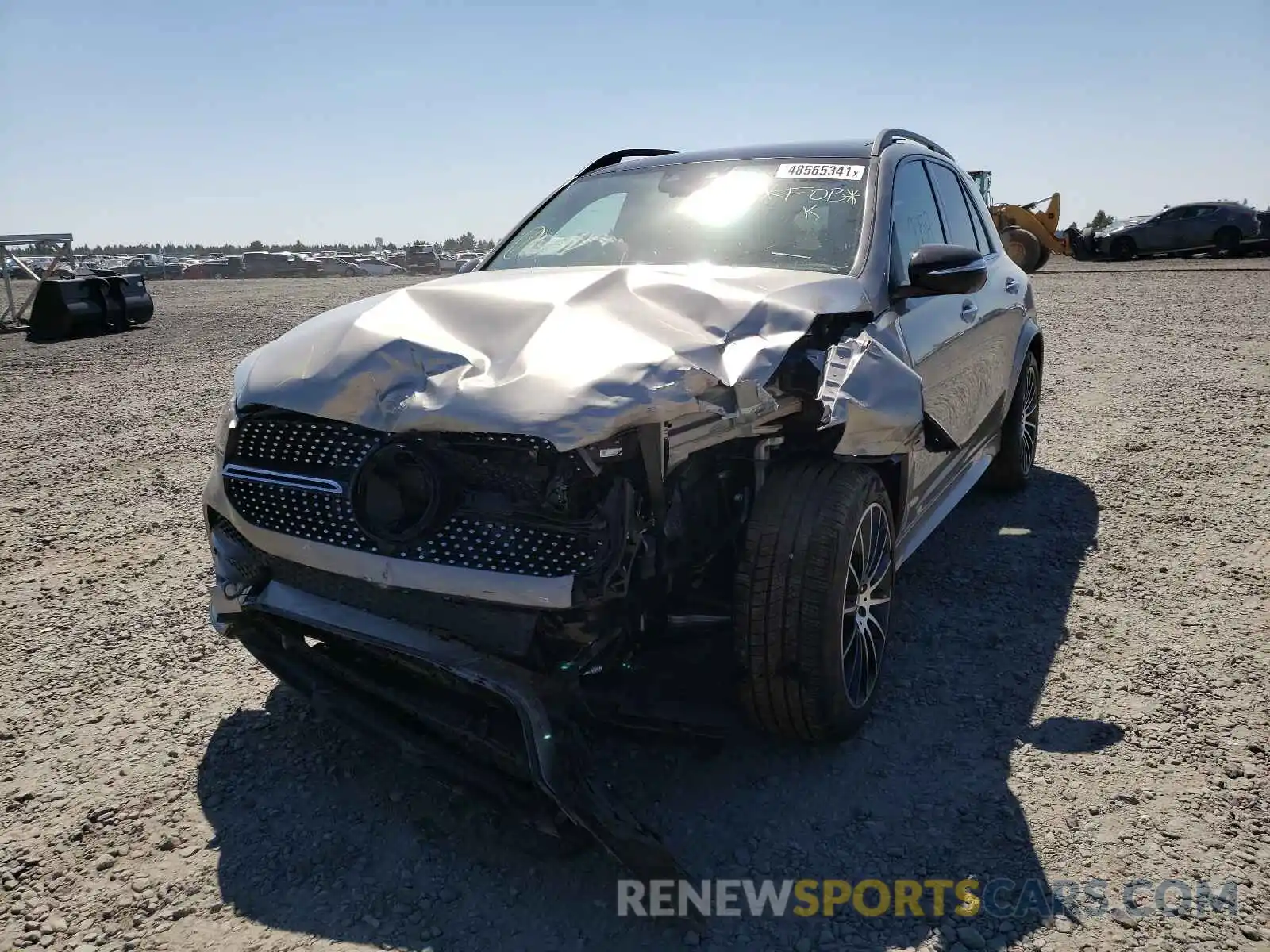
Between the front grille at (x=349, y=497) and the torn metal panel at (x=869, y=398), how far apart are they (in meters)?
0.81

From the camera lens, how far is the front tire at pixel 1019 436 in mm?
5152

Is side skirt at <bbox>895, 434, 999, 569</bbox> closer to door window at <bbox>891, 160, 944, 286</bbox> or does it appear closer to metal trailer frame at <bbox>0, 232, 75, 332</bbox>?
door window at <bbox>891, 160, 944, 286</bbox>

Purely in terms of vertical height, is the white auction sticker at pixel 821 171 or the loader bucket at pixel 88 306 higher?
the white auction sticker at pixel 821 171

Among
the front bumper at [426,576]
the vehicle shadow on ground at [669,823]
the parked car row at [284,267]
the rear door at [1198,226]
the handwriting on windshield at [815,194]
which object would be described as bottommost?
the vehicle shadow on ground at [669,823]

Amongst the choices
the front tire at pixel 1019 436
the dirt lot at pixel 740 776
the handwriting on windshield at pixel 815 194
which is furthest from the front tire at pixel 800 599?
the front tire at pixel 1019 436

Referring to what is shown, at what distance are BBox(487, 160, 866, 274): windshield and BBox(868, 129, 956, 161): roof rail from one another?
176 mm

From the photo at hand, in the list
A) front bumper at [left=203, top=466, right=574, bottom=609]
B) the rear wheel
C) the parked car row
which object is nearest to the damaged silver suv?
front bumper at [left=203, top=466, right=574, bottom=609]

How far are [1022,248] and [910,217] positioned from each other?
2.52 meters

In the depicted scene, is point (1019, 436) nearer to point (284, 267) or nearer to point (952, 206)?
point (952, 206)

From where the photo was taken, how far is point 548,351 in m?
2.44

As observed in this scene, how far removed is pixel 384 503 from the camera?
242 cm

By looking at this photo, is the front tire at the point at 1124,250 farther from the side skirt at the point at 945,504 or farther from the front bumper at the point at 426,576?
the front bumper at the point at 426,576

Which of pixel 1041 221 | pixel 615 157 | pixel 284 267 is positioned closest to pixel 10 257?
pixel 615 157

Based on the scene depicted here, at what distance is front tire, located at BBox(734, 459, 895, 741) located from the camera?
2.59 m
